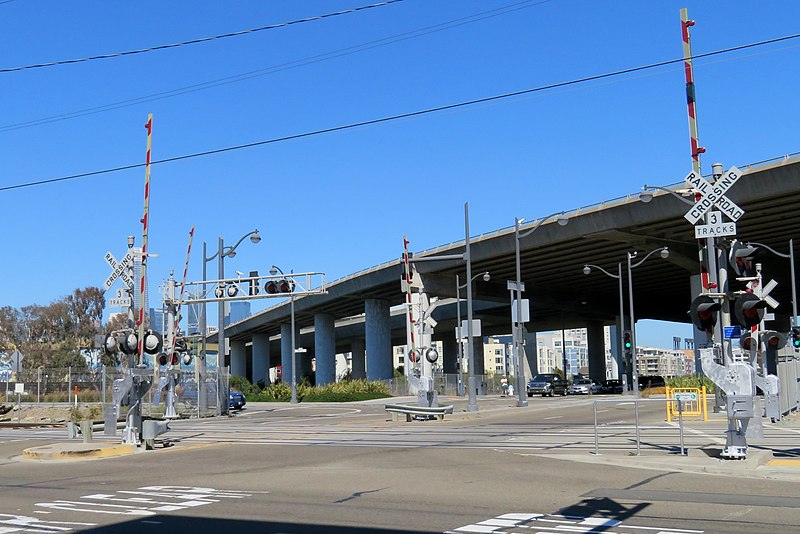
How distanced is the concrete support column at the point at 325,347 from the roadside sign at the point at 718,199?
73.2 m

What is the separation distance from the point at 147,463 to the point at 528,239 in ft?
158

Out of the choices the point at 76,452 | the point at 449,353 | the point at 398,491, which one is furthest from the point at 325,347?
the point at 398,491

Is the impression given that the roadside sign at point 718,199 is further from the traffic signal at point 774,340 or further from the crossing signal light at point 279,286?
the crossing signal light at point 279,286

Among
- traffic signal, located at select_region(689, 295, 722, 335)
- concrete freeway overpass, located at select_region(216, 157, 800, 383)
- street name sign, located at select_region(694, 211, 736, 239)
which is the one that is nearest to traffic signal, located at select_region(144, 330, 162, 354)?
traffic signal, located at select_region(689, 295, 722, 335)

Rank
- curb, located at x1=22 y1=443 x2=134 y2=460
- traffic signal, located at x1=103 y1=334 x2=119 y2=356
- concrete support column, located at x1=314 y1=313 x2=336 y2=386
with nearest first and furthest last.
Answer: curb, located at x1=22 y1=443 x2=134 y2=460 → traffic signal, located at x1=103 y1=334 x2=119 y2=356 → concrete support column, located at x1=314 y1=313 x2=336 y2=386

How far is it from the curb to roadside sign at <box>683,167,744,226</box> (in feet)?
45.9

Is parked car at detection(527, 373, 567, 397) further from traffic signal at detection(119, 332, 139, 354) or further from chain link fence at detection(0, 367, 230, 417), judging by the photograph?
traffic signal at detection(119, 332, 139, 354)

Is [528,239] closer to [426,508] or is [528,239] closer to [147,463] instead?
[147,463]

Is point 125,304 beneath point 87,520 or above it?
above

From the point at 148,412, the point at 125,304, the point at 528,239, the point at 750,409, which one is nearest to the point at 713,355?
the point at 750,409

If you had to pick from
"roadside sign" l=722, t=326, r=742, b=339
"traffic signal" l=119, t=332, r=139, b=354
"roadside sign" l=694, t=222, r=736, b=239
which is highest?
"roadside sign" l=694, t=222, r=736, b=239

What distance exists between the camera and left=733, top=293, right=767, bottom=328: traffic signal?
48.4 feet

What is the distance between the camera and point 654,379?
80.4m

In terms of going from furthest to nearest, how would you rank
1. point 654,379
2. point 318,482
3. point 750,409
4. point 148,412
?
point 654,379 < point 148,412 < point 750,409 < point 318,482
